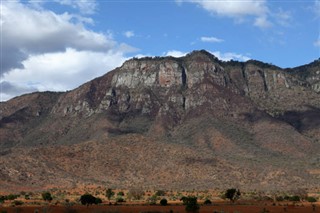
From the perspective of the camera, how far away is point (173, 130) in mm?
151375

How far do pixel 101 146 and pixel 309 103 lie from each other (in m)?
74.0

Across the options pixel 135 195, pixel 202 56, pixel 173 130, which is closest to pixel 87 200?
pixel 135 195

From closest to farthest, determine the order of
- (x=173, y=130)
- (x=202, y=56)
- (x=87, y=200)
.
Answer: (x=87, y=200)
(x=173, y=130)
(x=202, y=56)

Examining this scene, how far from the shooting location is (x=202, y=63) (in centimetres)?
17950

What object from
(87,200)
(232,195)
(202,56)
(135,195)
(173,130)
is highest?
(202,56)

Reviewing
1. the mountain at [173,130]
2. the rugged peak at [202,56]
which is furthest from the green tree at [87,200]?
the rugged peak at [202,56]

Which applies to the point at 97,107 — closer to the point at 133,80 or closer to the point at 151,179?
the point at 133,80

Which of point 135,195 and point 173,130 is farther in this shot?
point 173,130

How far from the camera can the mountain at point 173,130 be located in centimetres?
11262

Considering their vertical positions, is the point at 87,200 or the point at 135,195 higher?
the point at 135,195

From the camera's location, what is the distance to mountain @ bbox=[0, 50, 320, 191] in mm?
112625

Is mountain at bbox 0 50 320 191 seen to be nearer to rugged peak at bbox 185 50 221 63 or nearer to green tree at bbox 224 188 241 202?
rugged peak at bbox 185 50 221 63

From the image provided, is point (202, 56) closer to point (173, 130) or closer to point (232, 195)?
point (173, 130)

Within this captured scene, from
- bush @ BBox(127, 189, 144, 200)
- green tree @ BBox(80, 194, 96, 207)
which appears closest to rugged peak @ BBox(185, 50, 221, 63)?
bush @ BBox(127, 189, 144, 200)
